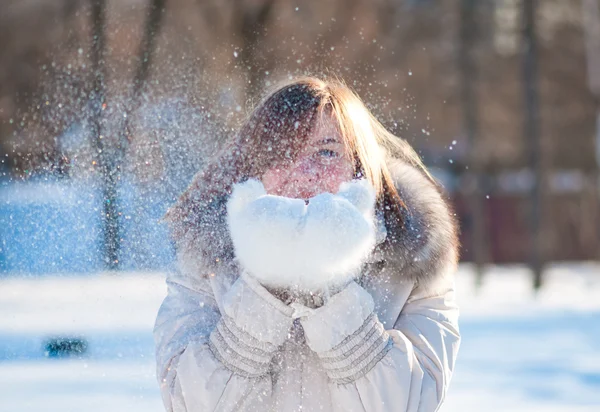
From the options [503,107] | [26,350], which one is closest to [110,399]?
[26,350]

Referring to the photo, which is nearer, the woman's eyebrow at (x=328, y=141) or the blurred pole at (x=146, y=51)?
Result: the woman's eyebrow at (x=328, y=141)

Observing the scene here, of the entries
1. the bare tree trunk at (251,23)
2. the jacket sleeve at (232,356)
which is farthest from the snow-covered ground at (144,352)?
the bare tree trunk at (251,23)

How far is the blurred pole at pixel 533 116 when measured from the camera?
1180 cm

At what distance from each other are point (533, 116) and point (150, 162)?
850 centimetres

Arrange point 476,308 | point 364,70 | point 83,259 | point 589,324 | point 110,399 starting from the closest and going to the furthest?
point 110,399 < point 83,259 < point 589,324 < point 476,308 < point 364,70

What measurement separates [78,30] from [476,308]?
517 centimetres

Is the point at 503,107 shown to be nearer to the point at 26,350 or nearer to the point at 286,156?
the point at 26,350

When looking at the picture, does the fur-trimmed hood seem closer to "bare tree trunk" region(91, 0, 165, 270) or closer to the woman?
the woman

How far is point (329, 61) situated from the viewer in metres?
9.97

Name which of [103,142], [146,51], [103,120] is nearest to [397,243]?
[103,142]

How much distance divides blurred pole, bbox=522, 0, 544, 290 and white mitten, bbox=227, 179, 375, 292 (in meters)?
10.4

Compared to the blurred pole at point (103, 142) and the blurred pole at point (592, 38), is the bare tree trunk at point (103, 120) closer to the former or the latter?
the blurred pole at point (103, 142)

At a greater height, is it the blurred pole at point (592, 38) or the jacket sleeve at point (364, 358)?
the blurred pole at point (592, 38)

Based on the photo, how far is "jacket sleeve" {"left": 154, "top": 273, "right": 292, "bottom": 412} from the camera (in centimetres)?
195
